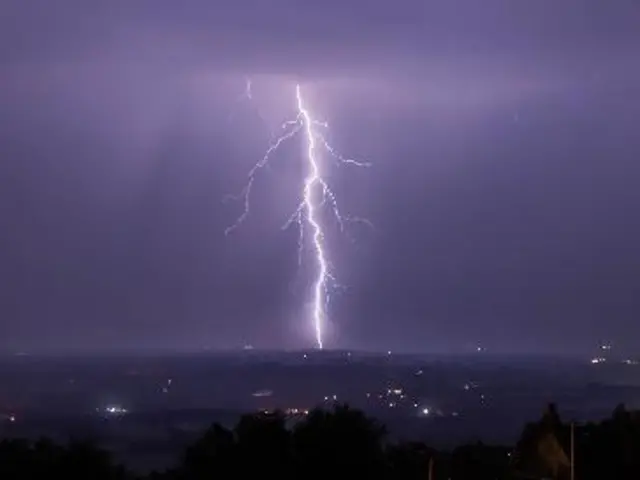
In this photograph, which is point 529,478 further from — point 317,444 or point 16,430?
point 16,430

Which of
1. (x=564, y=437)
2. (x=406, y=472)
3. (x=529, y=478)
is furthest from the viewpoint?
(x=406, y=472)

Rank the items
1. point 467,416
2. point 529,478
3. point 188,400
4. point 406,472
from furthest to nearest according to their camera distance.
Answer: point 188,400 → point 467,416 → point 406,472 → point 529,478

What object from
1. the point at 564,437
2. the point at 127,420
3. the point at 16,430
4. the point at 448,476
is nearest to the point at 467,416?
the point at 127,420

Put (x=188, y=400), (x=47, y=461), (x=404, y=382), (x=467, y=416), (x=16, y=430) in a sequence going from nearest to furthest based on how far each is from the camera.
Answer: (x=47, y=461) → (x=16, y=430) → (x=467, y=416) → (x=188, y=400) → (x=404, y=382)

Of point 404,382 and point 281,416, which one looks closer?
point 281,416

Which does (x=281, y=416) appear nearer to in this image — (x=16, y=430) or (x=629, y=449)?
(x=629, y=449)

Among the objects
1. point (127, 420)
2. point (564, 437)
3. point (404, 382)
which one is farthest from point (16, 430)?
point (404, 382)

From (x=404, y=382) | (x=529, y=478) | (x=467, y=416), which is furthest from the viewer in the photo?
(x=404, y=382)

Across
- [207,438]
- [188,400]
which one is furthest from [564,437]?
[188,400]

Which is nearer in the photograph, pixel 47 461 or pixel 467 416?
pixel 47 461
